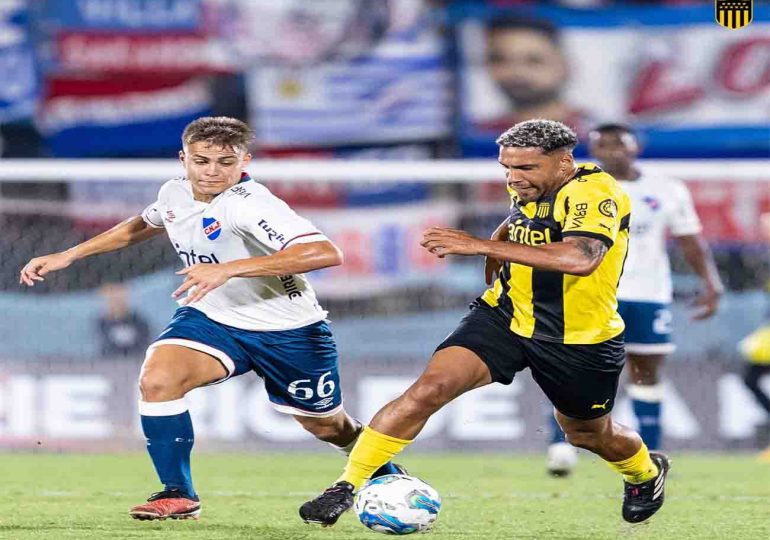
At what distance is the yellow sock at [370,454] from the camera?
229 inches

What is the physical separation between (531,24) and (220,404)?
6573 mm

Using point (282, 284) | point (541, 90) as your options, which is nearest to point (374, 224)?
point (541, 90)

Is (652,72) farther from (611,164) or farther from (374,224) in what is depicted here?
(611,164)

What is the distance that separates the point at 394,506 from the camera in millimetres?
5680

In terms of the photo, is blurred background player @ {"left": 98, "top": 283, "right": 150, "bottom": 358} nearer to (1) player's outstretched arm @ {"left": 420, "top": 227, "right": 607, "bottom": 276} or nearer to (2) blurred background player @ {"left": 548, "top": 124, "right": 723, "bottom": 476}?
(2) blurred background player @ {"left": 548, "top": 124, "right": 723, "bottom": 476}

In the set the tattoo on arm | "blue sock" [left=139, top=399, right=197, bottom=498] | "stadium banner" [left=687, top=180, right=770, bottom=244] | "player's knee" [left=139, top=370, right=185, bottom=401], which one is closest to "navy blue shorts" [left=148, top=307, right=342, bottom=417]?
"player's knee" [left=139, top=370, right=185, bottom=401]

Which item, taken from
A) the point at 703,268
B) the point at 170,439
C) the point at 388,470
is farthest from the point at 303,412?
the point at 703,268

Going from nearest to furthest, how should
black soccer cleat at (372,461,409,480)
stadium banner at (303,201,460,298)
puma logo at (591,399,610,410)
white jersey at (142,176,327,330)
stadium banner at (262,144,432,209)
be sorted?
1. puma logo at (591,399,610,410)
2. white jersey at (142,176,327,330)
3. black soccer cleat at (372,461,409,480)
4. stadium banner at (303,201,460,298)
5. stadium banner at (262,144,432,209)

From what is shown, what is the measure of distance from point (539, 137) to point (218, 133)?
144 centimetres

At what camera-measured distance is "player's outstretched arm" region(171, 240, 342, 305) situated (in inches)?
228

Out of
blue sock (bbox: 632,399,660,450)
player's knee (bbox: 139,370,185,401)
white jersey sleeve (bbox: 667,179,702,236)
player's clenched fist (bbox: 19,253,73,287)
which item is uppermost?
player's clenched fist (bbox: 19,253,73,287)

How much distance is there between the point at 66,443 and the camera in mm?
11023

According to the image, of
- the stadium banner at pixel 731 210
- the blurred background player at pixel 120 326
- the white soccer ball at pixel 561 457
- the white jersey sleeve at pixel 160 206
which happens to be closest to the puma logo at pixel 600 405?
the white jersey sleeve at pixel 160 206

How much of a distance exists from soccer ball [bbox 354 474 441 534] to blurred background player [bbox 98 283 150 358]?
602cm
